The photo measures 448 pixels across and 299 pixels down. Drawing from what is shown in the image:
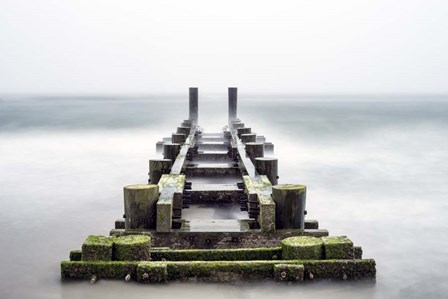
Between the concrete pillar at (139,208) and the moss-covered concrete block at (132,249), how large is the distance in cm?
77

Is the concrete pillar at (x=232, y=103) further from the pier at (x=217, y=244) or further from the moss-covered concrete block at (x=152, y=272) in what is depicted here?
the moss-covered concrete block at (x=152, y=272)

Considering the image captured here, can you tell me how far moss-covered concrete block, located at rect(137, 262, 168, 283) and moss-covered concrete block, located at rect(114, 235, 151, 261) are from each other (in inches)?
5.1

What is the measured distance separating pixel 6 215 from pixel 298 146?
70.5 ft

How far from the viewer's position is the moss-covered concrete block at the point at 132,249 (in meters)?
5.51

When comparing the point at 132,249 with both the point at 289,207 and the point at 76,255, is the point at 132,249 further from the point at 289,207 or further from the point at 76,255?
the point at 289,207

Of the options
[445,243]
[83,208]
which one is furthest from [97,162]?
[445,243]

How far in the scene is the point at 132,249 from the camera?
5508 mm

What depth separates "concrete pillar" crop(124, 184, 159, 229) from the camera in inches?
251

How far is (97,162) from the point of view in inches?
892

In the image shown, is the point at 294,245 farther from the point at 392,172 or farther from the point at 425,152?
the point at 425,152

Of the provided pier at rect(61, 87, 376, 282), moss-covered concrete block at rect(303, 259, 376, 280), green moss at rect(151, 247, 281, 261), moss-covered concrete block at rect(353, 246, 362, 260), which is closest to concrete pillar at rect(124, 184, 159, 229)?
pier at rect(61, 87, 376, 282)

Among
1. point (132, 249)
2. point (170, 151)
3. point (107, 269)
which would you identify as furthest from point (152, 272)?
point (170, 151)

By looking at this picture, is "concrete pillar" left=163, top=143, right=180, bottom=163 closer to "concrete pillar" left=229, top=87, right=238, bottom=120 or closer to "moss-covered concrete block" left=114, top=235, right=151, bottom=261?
"moss-covered concrete block" left=114, top=235, right=151, bottom=261

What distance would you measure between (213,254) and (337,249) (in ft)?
4.59
